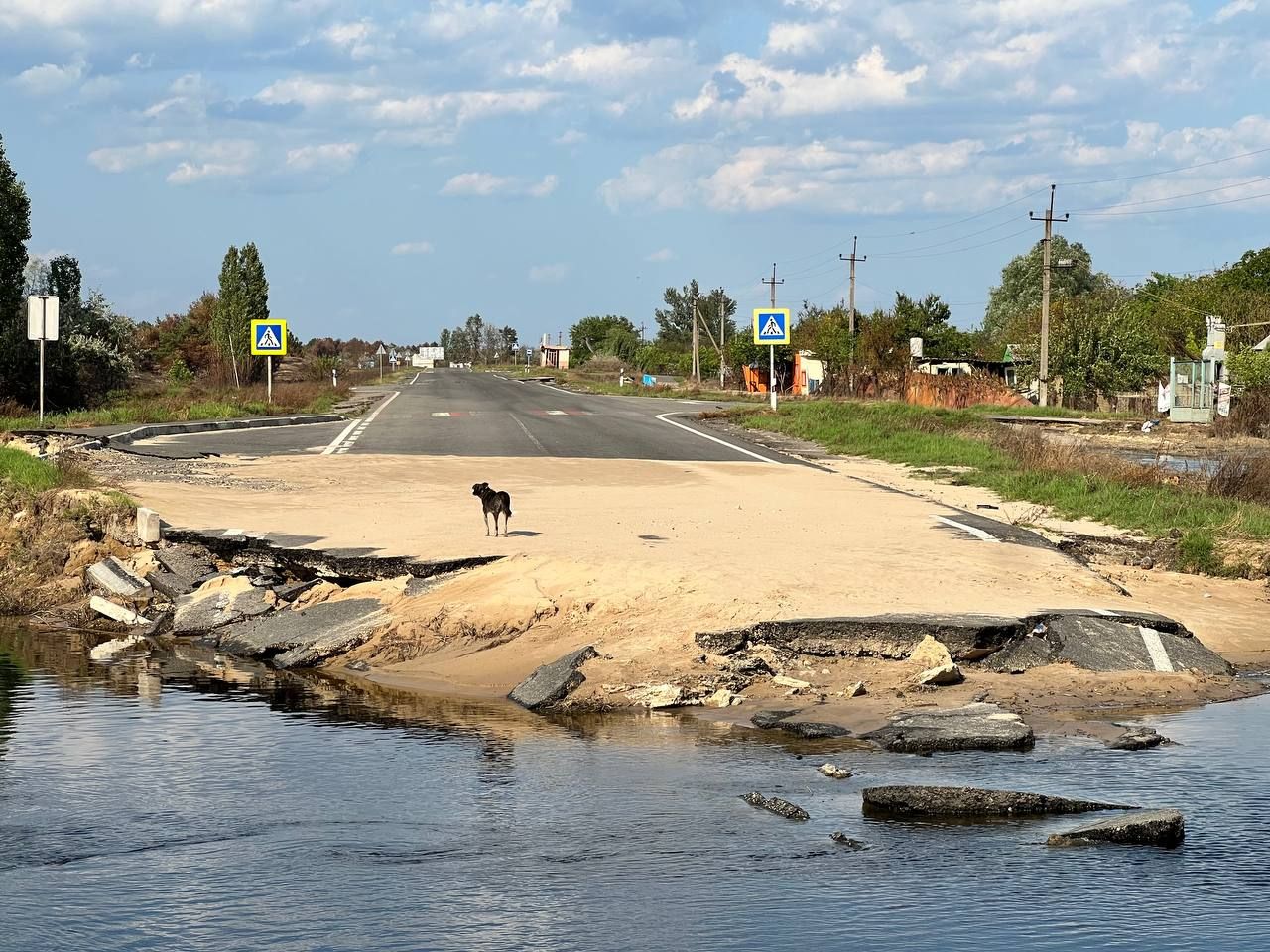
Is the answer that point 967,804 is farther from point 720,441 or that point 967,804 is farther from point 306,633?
point 720,441

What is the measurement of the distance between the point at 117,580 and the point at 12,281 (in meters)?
30.2

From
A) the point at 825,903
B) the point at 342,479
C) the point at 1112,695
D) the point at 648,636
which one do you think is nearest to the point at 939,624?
the point at 1112,695

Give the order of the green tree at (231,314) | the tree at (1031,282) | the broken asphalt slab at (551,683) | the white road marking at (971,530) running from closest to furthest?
the broken asphalt slab at (551,683) < the white road marking at (971,530) < the green tree at (231,314) < the tree at (1031,282)

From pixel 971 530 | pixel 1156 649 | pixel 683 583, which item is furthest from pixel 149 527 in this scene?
pixel 1156 649

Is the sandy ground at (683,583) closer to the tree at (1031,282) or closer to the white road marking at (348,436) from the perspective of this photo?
the white road marking at (348,436)

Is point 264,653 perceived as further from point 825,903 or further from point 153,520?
point 825,903

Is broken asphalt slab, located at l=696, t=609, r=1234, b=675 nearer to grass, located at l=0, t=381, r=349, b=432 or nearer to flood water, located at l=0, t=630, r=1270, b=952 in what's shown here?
flood water, located at l=0, t=630, r=1270, b=952

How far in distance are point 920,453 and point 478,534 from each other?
571 inches

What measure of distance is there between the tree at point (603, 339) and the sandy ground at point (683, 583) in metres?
125

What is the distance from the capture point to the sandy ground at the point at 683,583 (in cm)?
1057

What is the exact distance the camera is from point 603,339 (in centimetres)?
17100

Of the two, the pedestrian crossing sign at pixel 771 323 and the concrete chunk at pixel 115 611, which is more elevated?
the pedestrian crossing sign at pixel 771 323

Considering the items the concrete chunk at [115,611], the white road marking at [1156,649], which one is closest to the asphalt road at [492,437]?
the concrete chunk at [115,611]

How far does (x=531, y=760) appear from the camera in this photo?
28.6ft
